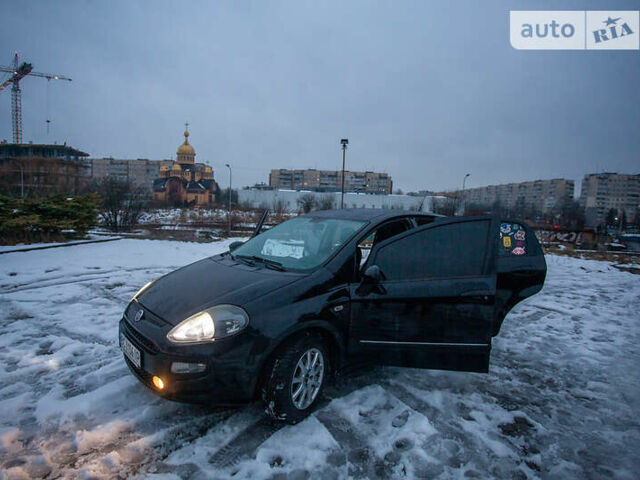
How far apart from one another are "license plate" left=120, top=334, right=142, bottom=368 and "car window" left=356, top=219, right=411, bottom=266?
194 cm

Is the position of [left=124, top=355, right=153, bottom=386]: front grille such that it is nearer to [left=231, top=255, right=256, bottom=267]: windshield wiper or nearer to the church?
[left=231, top=255, right=256, bottom=267]: windshield wiper

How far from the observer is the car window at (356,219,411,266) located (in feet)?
10.1

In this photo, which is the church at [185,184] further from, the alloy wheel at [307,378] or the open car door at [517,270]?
the alloy wheel at [307,378]

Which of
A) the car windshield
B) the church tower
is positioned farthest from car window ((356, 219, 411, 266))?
the church tower

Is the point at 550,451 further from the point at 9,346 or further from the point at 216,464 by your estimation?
the point at 9,346

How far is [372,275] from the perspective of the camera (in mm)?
2707

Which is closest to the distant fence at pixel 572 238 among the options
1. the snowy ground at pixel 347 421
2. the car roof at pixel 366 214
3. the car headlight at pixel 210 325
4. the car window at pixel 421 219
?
the snowy ground at pixel 347 421

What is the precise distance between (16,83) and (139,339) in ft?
402

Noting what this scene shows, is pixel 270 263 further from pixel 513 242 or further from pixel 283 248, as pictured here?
pixel 513 242

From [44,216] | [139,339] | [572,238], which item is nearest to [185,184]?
[44,216]

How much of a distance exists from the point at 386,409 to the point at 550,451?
1.18 metres

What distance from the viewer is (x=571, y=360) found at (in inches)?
153

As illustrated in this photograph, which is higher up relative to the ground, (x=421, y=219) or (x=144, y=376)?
(x=421, y=219)

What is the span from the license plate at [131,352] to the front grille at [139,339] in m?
0.05
